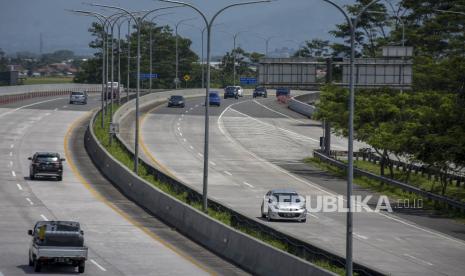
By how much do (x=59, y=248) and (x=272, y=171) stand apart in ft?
137

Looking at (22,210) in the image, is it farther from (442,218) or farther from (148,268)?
(442,218)

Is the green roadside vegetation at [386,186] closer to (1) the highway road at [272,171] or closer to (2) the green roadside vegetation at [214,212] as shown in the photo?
(1) the highway road at [272,171]

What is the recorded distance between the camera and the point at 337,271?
27391 millimetres

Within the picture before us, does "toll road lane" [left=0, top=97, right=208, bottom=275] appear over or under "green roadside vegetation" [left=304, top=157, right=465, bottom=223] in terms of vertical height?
over

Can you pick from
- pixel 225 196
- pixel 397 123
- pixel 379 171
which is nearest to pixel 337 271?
pixel 225 196

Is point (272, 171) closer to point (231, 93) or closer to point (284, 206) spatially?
point (284, 206)

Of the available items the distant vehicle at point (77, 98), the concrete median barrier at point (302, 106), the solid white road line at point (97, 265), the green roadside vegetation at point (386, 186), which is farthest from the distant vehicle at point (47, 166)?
the distant vehicle at point (77, 98)

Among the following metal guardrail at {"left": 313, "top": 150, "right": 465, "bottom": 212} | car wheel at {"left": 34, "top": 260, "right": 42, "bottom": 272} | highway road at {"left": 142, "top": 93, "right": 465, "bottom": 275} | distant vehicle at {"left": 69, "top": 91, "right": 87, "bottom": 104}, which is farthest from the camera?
distant vehicle at {"left": 69, "top": 91, "right": 87, "bottom": 104}

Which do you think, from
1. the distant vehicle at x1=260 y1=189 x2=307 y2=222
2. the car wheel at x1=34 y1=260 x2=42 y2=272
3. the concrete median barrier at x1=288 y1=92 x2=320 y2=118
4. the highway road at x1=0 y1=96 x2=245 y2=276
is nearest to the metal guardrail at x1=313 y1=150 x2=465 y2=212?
the distant vehicle at x1=260 y1=189 x2=307 y2=222

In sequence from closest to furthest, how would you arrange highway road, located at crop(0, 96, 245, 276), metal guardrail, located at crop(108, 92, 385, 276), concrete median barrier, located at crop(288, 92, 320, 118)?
metal guardrail, located at crop(108, 92, 385, 276) → highway road, located at crop(0, 96, 245, 276) → concrete median barrier, located at crop(288, 92, 320, 118)

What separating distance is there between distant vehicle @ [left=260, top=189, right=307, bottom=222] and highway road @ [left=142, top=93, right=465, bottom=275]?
1.61 feet

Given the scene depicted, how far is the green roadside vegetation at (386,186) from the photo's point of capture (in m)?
53.7

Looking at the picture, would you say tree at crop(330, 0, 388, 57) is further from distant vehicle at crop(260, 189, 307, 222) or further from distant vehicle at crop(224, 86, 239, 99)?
distant vehicle at crop(260, 189, 307, 222)

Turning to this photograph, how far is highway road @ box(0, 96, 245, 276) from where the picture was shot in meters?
32.7
